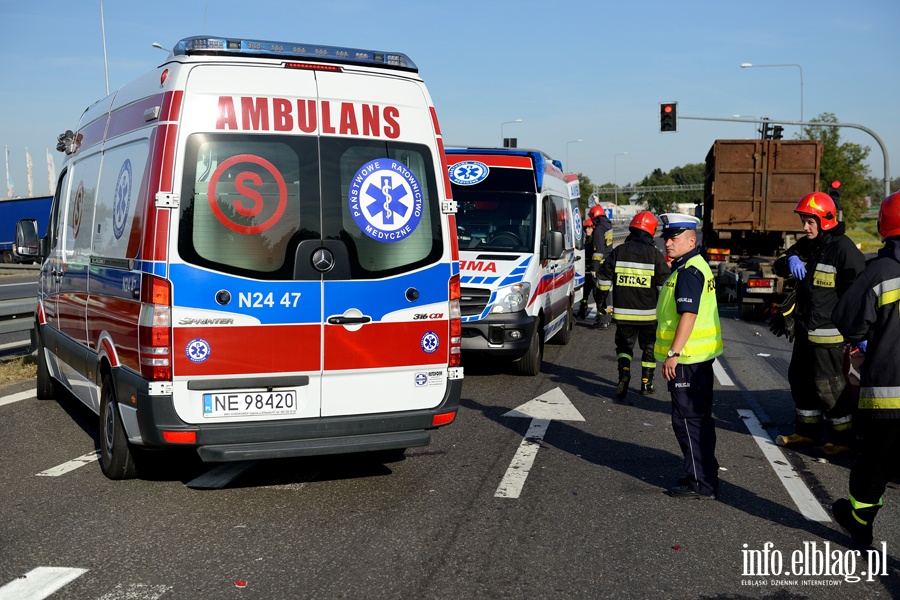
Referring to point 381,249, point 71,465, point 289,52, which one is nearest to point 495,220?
point 381,249

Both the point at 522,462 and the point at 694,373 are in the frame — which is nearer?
the point at 694,373

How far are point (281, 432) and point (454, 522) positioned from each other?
1.15 m

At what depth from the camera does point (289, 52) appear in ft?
19.4

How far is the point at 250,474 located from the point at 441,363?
1611 mm

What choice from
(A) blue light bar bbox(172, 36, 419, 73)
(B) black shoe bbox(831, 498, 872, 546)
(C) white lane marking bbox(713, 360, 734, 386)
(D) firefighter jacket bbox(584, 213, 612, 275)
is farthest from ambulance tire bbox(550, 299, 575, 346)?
(B) black shoe bbox(831, 498, 872, 546)

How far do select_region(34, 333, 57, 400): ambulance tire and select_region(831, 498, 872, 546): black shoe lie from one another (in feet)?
23.0

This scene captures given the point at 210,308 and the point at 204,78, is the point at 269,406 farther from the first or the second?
the point at 204,78

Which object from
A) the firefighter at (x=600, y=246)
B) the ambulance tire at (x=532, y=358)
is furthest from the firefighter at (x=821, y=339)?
the firefighter at (x=600, y=246)

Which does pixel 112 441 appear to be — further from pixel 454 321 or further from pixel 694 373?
pixel 694 373

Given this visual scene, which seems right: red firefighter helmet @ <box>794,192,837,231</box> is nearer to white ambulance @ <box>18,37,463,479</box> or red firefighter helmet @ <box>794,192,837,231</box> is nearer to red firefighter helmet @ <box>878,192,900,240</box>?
red firefighter helmet @ <box>878,192,900,240</box>

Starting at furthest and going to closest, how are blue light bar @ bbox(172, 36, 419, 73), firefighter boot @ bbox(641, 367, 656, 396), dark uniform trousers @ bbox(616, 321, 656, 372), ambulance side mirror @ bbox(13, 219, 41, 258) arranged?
1. firefighter boot @ bbox(641, 367, 656, 396)
2. dark uniform trousers @ bbox(616, 321, 656, 372)
3. ambulance side mirror @ bbox(13, 219, 41, 258)
4. blue light bar @ bbox(172, 36, 419, 73)

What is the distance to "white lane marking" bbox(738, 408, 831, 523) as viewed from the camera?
5.90 m

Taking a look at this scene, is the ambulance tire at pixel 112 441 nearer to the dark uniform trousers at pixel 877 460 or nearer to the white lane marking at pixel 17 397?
the white lane marking at pixel 17 397

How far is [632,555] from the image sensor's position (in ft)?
16.6
